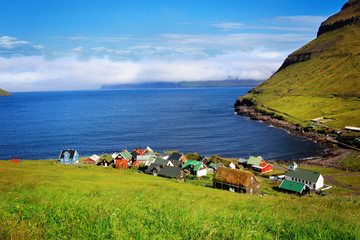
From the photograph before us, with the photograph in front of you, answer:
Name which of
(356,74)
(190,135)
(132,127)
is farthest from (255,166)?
(356,74)

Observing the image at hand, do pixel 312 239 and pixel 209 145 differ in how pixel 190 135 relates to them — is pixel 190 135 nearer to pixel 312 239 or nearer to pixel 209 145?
pixel 209 145

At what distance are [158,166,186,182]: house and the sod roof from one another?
10.5 metres

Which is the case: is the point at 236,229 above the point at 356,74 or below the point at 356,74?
below

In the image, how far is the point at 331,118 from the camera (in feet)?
448

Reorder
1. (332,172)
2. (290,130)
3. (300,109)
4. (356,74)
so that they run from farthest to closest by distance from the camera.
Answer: (356,74) < (300,109) < (290,130) < (332,172)

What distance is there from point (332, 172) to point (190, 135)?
207 ft

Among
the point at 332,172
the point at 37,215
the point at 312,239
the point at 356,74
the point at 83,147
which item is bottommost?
the point at 332,172

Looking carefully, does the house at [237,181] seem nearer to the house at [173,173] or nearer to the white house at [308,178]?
the house at [173,173]

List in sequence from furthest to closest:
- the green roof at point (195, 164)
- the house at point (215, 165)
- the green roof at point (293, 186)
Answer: the house at point (215, 165)
the green roof at point (195, 164)
the green roof at point (293, 186)

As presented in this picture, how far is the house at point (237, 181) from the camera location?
4552 centimetres

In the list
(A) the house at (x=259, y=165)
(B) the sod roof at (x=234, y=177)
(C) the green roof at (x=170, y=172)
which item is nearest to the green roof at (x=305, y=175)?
(A) the house at (x=259, y=165)

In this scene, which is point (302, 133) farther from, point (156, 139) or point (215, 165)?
point (156, 139)

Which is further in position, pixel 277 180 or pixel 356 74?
pixel 356 74

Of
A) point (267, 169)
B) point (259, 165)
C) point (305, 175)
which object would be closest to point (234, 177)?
point (305, 175)
